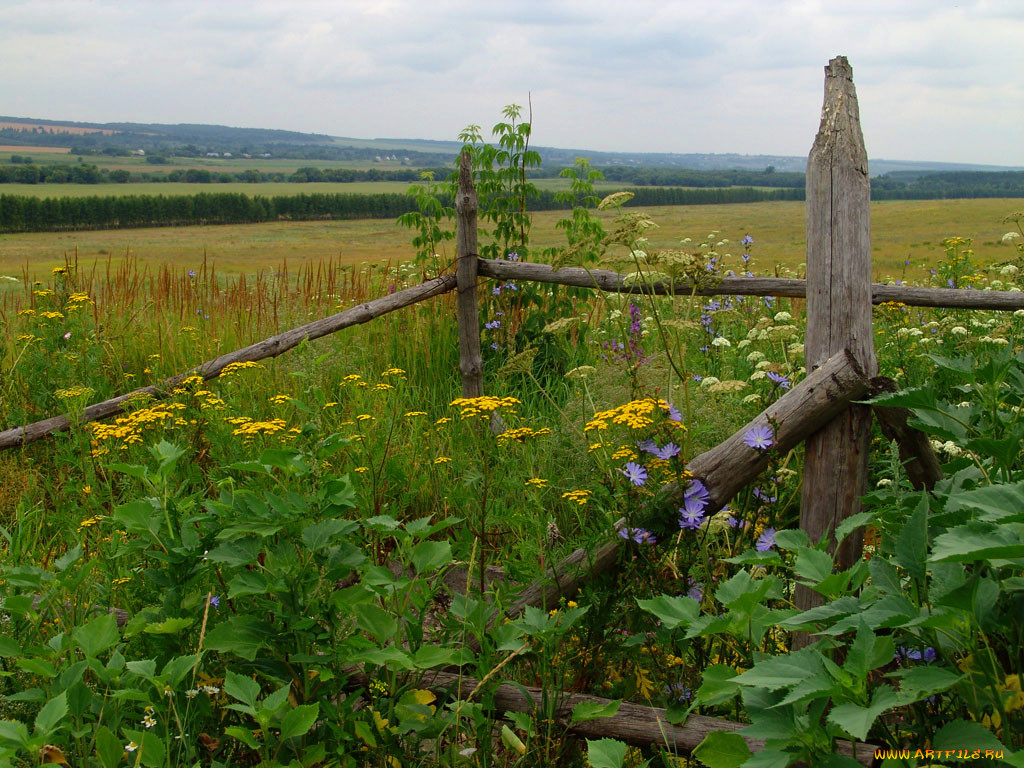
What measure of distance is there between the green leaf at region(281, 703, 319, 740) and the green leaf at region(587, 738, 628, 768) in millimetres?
606

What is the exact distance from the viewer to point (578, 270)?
185 inches

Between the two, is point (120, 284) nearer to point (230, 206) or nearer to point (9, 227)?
point (9, 227)

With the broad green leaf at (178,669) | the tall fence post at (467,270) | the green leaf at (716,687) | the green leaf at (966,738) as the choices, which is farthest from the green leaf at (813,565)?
the tall fence post at (467,270)

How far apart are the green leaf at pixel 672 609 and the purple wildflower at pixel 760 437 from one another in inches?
33.5

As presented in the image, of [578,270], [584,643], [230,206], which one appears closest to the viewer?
[584,643]

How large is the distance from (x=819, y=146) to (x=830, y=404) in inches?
39.0

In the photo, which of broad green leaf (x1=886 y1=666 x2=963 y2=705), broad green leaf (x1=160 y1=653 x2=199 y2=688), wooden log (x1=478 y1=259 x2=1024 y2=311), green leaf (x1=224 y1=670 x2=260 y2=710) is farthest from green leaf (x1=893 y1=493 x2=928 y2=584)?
wooden log (x1=478 y1=259 x2=1024 y2=311)

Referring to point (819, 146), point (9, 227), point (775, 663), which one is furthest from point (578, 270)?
point (9, 227)

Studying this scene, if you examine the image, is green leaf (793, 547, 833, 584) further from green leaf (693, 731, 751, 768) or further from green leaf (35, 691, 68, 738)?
green leaf (35, 691, 68, 738)

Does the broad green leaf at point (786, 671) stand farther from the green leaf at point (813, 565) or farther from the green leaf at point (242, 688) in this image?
the green leaf at point (242, 688)

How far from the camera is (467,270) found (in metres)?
5.15

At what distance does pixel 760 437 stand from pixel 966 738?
130cm

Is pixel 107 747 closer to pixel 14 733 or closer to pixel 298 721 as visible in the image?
pixel 14 733

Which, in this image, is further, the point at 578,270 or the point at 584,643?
the point at 578,270
